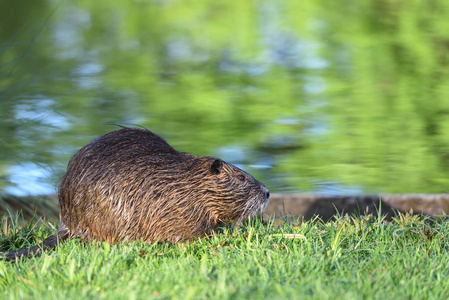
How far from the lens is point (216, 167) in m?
3.32

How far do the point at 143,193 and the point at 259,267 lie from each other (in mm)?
854

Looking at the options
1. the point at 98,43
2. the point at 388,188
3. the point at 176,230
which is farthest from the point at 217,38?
the point at 176,230

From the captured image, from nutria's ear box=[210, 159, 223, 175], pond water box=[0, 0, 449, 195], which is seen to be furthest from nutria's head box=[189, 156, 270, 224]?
pond water box=[0, 0, 449, 195]

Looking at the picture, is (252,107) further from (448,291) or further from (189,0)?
(448,291)

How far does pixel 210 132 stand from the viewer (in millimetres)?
5816

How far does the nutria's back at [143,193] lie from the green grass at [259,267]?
0.10 metres

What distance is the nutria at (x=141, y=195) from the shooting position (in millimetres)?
3100

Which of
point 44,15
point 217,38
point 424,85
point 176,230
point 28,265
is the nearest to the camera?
point 28,265

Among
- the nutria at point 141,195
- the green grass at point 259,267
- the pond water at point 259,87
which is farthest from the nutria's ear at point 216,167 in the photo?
the pond water at point 259,87

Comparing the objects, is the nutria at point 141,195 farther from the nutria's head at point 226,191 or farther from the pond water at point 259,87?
the pond water at point 259,87

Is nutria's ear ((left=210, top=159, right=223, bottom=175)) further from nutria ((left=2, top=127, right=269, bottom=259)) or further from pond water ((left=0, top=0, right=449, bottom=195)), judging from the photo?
pond water ((left=0, top=0, right=449, bottom=195))

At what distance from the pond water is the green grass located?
192 centimetres

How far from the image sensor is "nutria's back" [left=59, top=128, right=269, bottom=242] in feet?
10.2

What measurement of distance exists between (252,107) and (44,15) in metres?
3.13
